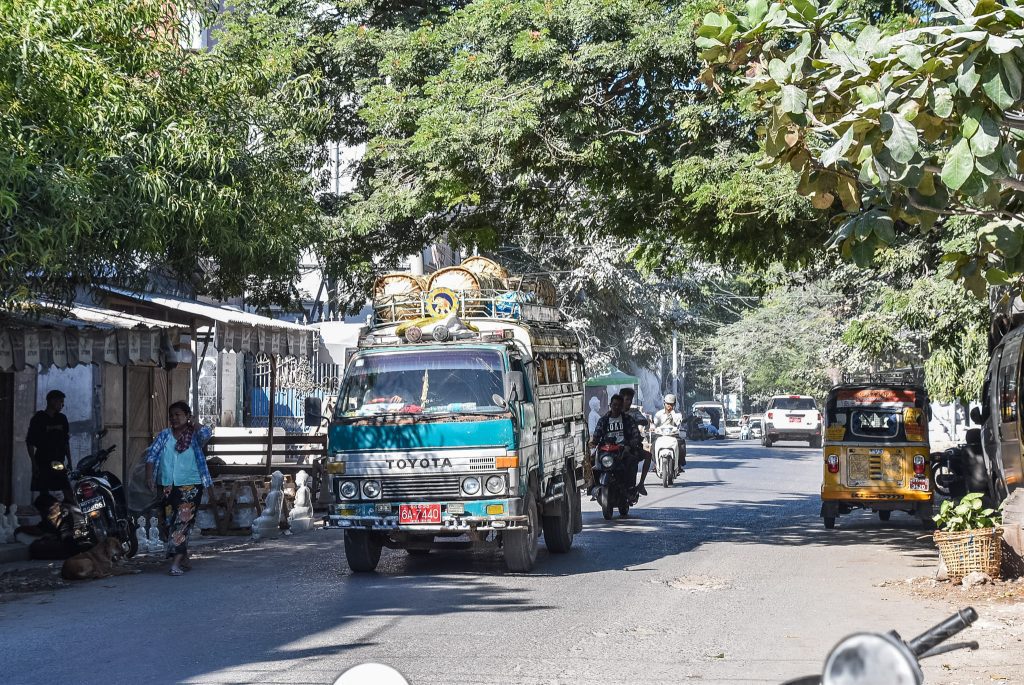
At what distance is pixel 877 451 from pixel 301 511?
8188 mm

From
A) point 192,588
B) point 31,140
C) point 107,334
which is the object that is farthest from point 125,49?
point 192,588

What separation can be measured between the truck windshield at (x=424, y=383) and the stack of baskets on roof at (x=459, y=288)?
1072 millimetres

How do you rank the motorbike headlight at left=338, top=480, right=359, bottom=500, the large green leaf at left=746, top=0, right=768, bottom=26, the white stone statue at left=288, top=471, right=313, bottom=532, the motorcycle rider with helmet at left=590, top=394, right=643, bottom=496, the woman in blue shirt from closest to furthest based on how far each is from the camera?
the large green leaf at left=746, top=0, right=768, bottom=26
the motorbike headlight at left=338, top=480, right=359, bottom=500
the woman in blue shirt
the white stone statue at left=288, top=471, right=313, bottom=532
the motorcycle rider with helmet at left=590, top=394, right=643, bottom=496

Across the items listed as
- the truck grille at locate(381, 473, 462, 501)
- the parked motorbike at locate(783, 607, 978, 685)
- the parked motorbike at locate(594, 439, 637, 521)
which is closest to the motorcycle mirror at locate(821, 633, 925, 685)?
the parked motorbike at locate(783, 607, 978, 685)

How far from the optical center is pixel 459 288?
13453mm

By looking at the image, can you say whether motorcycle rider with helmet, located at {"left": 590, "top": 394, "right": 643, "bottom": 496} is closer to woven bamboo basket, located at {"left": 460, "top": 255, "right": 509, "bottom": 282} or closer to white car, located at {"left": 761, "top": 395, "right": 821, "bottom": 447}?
woven bamboo basket, located at {"left": 460, "top": 255, "right": 509, "bottom": 282}

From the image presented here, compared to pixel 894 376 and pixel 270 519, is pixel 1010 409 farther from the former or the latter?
pixel 894 376

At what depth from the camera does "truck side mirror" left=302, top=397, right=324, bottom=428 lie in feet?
83.4

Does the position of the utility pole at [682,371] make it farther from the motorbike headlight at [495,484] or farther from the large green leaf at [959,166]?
the large green leaf at [959,166]

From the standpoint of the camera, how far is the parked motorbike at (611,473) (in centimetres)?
1811

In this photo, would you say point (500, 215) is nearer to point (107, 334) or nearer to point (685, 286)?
point (107, 334)

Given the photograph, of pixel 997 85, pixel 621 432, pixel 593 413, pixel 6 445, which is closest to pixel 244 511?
pixel 6 445

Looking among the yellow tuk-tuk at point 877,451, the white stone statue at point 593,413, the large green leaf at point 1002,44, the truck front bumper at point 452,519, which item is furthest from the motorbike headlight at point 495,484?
the white stone statue at point 593,413

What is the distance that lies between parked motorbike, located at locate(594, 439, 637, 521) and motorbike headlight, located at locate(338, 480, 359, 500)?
677cm
